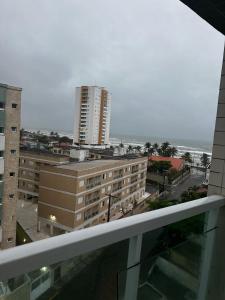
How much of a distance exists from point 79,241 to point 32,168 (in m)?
19.8

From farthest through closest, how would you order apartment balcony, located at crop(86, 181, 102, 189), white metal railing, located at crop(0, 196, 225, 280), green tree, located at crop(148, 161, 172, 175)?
green tree, located at crop(148, 161, 172, 175) < apartment balcony, located at crop(86, 181, 102, 189) < white metal railing, located at crop(0, 196, 225, 280)

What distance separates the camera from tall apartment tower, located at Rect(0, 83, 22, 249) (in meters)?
9.25

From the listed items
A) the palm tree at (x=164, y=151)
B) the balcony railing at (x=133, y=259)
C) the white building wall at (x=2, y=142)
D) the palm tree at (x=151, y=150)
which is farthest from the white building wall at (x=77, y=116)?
the balcony railing at (x=133, y=259)

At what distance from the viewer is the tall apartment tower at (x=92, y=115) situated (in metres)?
50.7

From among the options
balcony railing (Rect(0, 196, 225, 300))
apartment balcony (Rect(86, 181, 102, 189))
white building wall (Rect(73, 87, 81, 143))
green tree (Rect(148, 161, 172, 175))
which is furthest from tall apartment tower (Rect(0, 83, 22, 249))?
white building wall (Rect(73, 87, 81, 143))

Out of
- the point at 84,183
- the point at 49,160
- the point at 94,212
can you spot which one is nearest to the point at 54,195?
the point at 84,183

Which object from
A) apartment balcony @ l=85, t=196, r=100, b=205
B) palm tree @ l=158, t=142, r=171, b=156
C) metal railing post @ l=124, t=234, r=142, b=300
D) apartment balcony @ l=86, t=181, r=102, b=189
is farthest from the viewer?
palm tree @ l=158, t=142, r=171, b=156

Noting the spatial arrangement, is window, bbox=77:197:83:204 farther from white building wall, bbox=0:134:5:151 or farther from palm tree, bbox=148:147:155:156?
palm tree, bbox=148:147:155:156

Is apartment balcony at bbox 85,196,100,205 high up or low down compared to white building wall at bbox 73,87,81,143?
down

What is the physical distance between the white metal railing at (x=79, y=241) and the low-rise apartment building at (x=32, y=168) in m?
17.6

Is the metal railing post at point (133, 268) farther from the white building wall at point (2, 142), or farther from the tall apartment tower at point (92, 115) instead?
the tall apartment tower at point (92, 115)

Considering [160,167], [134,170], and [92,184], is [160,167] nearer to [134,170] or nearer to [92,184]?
[134,170]

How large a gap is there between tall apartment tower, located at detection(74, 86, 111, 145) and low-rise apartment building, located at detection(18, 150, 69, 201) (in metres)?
31.4

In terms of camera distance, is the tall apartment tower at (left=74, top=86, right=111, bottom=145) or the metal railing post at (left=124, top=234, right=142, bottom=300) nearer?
the metal railing post at (left=124, top=234, right=142, bottom=300)
